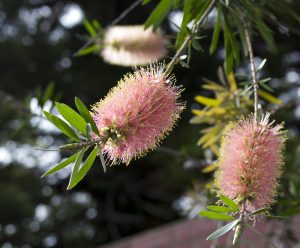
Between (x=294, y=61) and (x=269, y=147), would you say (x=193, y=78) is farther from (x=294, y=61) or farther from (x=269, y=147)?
(x=269, y=147)

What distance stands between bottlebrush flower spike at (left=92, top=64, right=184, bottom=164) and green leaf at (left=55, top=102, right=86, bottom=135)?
0.10ft

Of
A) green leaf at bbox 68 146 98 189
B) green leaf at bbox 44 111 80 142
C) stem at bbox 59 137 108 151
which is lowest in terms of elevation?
green leaf at bbox 68 146 98 189

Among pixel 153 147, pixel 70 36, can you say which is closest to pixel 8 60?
pixel 70 36

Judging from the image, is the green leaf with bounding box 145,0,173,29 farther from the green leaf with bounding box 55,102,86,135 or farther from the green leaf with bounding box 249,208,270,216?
the green leaf with bounding box 249,208,270,216

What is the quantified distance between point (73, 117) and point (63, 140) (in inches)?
158

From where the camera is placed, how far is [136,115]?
39.0 inches

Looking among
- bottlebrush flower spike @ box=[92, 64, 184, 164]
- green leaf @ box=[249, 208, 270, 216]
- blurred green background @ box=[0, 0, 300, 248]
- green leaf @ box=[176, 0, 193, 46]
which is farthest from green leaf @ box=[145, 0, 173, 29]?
blurred green background @ box=[0, 0, 300, 248]

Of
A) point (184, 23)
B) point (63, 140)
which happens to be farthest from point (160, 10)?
point (63, 140)

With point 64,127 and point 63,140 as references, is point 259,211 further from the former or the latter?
point 63,140

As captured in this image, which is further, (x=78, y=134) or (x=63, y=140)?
(x=63, y=140)

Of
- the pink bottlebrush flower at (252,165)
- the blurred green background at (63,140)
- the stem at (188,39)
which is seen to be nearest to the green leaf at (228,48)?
the stem at (188,39)

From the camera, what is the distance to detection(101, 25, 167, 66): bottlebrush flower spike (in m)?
1.96

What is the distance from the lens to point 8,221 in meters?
4.46

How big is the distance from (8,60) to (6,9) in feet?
2.25
